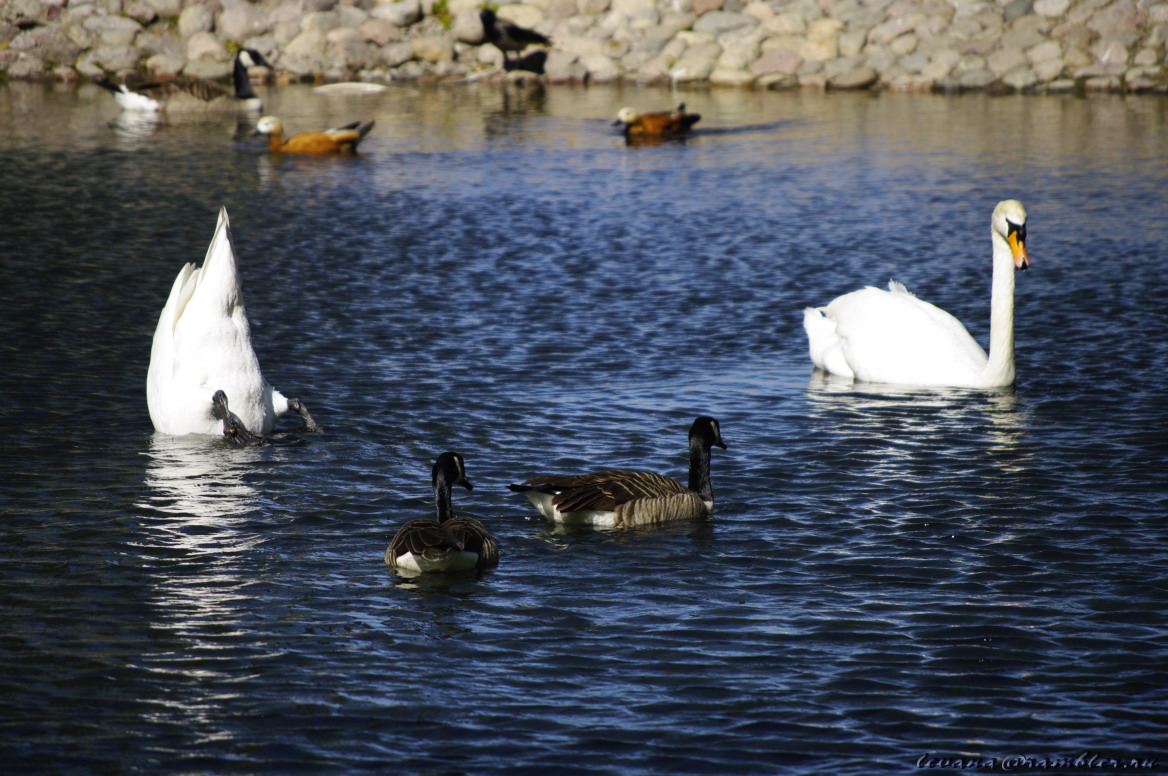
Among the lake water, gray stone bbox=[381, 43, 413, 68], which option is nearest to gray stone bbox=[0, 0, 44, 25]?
gray stone bbox=[381, 43, 413, 68]

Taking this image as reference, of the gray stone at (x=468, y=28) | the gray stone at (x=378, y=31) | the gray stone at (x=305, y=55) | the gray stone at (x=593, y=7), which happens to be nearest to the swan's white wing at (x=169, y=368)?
the gray stone at (x=305, y=55)

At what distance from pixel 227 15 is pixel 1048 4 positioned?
24.1 metres

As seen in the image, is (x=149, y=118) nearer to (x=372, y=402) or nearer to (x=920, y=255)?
(x=920, y=255)

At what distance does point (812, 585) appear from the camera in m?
8.51

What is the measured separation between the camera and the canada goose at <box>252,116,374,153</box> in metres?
27.8

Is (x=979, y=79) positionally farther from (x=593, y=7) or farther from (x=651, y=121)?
(x=651, y=121)

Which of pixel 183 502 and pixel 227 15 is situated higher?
pixel 227 15

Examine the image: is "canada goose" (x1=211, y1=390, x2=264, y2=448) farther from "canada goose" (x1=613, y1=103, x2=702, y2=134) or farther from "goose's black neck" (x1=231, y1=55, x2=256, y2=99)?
"goose's black neck" (x1=231, y1=55, x2=256, y2=99)

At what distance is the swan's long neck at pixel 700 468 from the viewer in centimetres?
977

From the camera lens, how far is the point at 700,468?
9.78 m

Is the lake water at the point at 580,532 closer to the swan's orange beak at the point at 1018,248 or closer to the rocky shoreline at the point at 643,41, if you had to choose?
the swan's orange beak at the point at 1018,248

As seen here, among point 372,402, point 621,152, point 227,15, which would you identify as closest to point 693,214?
point 621,152

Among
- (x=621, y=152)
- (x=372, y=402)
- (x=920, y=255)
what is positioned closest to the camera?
(x=372, y=402)

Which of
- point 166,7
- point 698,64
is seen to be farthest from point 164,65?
point 698,64
